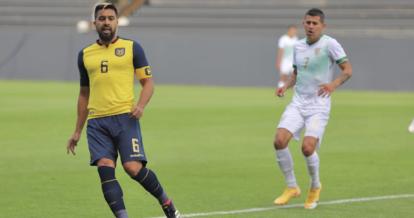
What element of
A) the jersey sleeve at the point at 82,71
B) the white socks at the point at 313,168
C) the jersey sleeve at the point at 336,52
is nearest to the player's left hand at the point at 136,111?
the jersey sleeve at the point at 82,71

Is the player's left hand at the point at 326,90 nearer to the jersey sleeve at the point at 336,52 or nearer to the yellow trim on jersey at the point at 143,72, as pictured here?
the jersey sleeve at the point at 336,52

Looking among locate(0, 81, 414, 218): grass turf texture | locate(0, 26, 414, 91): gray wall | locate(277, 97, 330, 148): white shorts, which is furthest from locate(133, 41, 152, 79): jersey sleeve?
locate(0, 26, 414, 91): gray wall

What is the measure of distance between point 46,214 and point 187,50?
2905 centimetres

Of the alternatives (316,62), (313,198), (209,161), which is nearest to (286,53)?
(209,161)

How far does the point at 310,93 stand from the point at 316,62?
0.35 m

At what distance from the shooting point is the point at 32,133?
18719 mm

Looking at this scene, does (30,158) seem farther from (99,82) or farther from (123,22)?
(123,22)

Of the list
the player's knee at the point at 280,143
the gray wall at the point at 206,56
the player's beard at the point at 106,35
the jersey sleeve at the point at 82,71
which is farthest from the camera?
the gray wall at the point at 206,56

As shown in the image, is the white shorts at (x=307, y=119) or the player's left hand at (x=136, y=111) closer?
the player's left hand at (x=136, y=111)

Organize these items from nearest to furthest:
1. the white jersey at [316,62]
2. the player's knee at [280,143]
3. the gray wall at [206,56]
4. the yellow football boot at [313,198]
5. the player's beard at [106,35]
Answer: the player's beard at [106,35]
the yellow football boot at [313,198]
the player's knee at [280,143]
the white jersey at [316,62]
the gray wall at [206,56]

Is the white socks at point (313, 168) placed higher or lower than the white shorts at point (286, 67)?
higher

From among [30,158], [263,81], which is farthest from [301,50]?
A: [263,81]

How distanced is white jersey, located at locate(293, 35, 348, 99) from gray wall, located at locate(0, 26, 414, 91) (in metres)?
25.9

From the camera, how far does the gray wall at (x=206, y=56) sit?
37.0 meters
